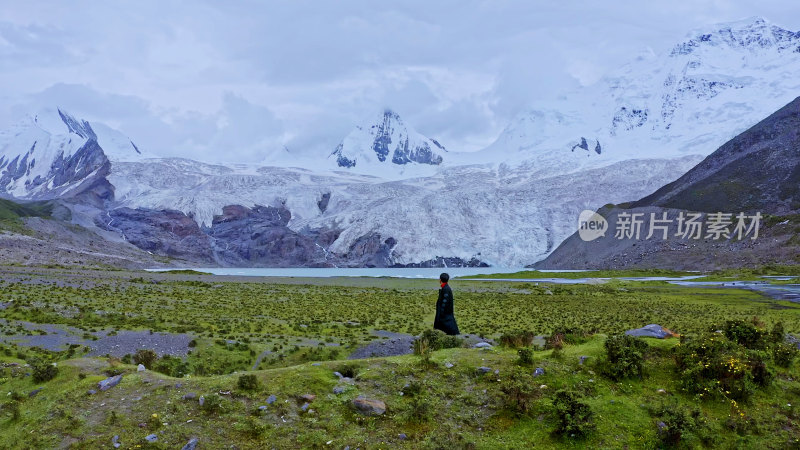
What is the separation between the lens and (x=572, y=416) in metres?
12.0

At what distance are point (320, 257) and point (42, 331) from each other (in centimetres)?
17100

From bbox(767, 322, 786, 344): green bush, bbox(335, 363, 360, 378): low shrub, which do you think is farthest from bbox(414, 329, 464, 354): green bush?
bbox(767, 322, 786, 344): green bush

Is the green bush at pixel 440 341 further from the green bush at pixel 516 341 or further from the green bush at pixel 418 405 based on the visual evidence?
the green bush at pixel 418 405

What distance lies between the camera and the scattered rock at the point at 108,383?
46.7ft

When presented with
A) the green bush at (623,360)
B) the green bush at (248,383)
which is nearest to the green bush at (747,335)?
the green bush at (623,360)

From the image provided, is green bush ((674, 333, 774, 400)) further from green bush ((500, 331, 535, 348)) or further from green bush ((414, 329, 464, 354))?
green bush ((414, 329, 464, 354))

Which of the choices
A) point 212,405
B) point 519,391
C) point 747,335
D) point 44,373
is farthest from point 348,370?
point 747,335

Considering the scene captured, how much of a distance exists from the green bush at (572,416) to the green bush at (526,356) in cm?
191

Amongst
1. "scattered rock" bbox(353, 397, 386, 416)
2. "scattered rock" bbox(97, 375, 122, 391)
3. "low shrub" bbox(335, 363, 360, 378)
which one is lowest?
"scattered rock" bbox(97, 375, 122, 391)

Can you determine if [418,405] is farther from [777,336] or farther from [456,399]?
[777,336]

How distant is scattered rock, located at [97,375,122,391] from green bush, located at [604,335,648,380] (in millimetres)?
12339

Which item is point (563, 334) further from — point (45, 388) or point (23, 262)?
point (23, 262)

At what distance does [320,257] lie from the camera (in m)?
200

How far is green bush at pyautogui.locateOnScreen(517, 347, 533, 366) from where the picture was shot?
14.4 meters
